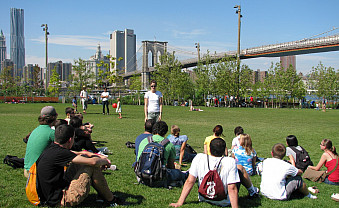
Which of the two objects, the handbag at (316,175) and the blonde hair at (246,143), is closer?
the handbag at (316,175)

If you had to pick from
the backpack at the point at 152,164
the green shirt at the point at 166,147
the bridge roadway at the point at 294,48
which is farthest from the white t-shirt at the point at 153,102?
the bridge roadway at the point at 294,48

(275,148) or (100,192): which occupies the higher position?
(275,148)

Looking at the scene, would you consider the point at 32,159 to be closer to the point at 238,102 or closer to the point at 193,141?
the point at 193,141

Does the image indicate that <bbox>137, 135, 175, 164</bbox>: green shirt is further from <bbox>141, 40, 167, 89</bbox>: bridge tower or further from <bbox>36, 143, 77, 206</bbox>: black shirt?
<bbox>141, 40, 167, 89</bbox>: bridge tower

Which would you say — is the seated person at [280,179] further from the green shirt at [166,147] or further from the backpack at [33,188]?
the backpack at [33,188]

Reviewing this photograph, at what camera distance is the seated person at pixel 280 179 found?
4.95 m

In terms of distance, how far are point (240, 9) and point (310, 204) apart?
4221cm

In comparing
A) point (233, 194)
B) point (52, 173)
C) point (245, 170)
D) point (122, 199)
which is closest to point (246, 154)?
point (245, 170)

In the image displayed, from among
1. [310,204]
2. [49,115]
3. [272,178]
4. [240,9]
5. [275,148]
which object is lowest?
[310,204]

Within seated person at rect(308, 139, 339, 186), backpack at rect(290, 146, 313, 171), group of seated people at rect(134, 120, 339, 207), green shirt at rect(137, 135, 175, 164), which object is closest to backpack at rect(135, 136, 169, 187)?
green shirt at rect(137, 135, 175, 164)

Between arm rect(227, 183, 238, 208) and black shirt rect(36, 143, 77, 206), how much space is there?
207 cm

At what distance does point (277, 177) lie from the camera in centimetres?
496

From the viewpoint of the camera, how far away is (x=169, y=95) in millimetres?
46844

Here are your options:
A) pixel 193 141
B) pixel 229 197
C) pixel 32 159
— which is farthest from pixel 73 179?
pixel 193 141
